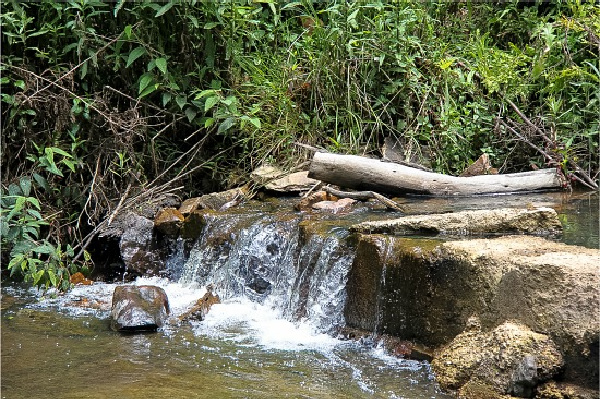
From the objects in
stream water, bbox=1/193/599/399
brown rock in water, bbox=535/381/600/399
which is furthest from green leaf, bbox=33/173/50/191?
brown rock in water, bbox=535/381/600/399

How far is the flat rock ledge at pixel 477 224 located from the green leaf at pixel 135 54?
122 inches

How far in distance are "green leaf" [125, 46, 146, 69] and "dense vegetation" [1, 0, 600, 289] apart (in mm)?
20

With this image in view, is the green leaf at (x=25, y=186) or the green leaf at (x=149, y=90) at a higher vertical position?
the green leaf at (x=149, y=90)

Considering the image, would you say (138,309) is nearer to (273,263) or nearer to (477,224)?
(273,263)

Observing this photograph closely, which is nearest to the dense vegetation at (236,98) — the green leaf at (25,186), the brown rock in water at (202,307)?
the green leaf at (25,186)

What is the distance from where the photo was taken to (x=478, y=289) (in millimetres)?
3979

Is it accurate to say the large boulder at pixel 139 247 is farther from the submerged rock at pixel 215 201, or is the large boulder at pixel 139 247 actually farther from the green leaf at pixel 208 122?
the green leaf at pixel 208 122

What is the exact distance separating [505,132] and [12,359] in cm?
496

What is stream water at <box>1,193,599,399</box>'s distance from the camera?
3875 millimetres

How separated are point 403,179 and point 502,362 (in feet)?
9.76

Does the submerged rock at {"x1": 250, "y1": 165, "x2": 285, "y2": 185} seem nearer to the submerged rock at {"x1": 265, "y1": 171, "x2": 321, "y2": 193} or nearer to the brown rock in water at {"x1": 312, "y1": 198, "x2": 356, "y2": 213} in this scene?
the submerged rock at {"x1": 265, "y1": 171, "x2": 321, "y2": 193}

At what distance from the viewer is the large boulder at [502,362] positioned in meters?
3.48

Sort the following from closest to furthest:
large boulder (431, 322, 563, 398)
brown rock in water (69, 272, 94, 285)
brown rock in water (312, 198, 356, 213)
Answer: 1. large boulder (431, 322, 563, 398)
2. brown rock in water (312, 198, 356, 213)
3. brown rock in water (69, 272, 94, 285)

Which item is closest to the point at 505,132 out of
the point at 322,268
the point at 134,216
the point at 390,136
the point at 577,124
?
the point at 577,124
